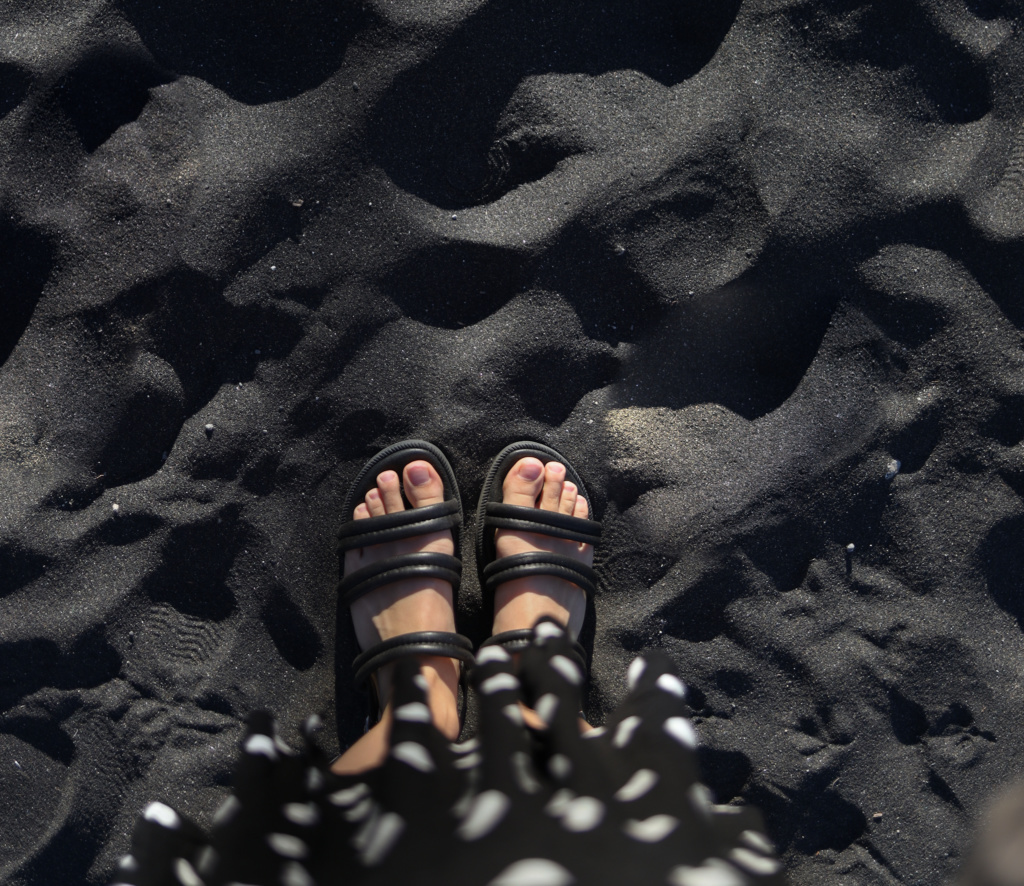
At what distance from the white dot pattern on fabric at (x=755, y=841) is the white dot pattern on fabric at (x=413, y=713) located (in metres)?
0.53

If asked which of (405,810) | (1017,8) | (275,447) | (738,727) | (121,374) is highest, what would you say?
(1017,8)

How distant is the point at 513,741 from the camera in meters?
1.09

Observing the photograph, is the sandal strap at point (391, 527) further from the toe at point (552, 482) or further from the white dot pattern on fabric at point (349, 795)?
the white dot pattern on fabric at point (349, 795)

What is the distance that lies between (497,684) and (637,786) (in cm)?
26

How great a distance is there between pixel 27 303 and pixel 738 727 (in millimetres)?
1712

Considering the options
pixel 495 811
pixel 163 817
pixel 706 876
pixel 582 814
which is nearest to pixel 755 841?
pixel 706 876

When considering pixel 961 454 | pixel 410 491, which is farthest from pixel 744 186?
pixel 410 491

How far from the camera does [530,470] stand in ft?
4.83

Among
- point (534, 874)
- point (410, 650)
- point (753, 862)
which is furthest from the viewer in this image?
point (410, 650)

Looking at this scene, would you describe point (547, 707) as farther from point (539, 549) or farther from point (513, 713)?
point (539, 549)

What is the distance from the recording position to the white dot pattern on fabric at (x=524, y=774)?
1048 millimetres

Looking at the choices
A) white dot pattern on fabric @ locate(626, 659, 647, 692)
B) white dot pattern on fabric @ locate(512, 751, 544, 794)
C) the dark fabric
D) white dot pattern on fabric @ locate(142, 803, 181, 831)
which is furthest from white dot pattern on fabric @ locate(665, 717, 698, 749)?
white dot pattern on fabric @ locate(142, 803, 181, 831)

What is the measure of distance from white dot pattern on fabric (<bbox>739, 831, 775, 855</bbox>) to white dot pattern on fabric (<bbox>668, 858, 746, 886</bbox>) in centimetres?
12

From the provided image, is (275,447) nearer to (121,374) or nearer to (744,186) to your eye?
(121,374)
